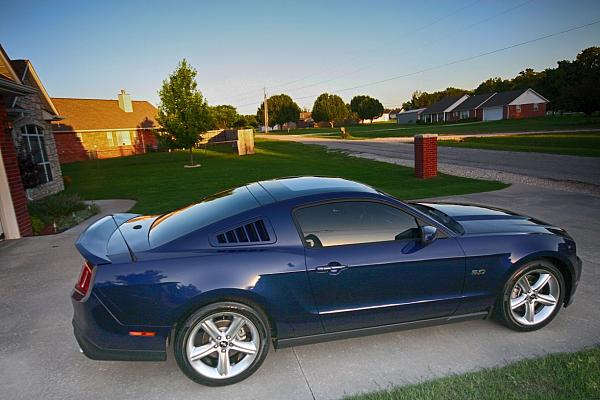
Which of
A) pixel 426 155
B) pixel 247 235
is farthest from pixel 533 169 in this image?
pixel 247 235

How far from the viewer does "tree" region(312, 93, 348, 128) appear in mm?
95438

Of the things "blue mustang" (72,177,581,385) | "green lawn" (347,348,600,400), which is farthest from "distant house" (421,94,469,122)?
"green lawn" (347,348,600,400)

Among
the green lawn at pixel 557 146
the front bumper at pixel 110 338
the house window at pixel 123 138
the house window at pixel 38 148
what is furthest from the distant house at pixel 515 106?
the front bumper at pixel 110 338

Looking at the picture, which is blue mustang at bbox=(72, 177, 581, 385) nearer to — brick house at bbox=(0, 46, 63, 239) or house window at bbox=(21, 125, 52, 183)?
brick house at bbox=(0, 46, 63, 239)

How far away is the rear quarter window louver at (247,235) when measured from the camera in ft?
9.59

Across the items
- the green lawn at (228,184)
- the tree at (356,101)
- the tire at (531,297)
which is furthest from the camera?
the tree at (356,101)

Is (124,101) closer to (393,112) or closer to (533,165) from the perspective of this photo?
(533,165)

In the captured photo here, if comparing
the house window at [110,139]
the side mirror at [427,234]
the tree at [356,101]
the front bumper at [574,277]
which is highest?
the tree at [356,101]

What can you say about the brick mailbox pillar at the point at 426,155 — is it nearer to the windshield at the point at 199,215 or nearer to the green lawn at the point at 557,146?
the green lawn at the point at 557,146

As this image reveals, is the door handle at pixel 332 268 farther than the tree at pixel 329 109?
No

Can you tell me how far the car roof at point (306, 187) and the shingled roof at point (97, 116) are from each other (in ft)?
97.4

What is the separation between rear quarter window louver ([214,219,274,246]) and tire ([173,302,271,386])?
0.48 meters

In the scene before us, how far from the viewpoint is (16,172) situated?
7379 millimetres

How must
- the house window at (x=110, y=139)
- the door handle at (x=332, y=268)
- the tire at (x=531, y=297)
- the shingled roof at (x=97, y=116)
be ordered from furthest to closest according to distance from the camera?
the house window at (x=110, y=139) → the shingled roof at (x=97, y=116) → the tire at (x=531, y=297) → the door handle at (x=332, y=268)
